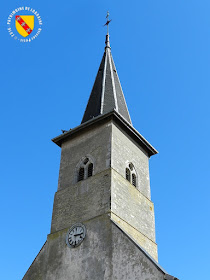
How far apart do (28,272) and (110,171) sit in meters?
6.30

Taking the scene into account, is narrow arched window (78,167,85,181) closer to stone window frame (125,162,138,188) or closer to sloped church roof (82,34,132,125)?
stone window frame (125,162,138,188)

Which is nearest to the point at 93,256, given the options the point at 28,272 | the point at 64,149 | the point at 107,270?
the point at 107,270

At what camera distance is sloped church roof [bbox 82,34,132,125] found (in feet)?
76.5

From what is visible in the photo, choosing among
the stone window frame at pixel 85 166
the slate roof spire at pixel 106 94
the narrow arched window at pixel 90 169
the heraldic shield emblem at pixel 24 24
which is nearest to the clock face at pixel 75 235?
the stone window frame at pixel 85 166

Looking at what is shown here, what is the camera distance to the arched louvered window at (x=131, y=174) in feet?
68.8

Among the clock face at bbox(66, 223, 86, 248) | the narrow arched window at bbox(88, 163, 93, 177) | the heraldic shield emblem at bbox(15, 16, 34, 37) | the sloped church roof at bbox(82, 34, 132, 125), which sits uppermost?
the heraldic shield emblem at bbox(15, 16, 34, 37)

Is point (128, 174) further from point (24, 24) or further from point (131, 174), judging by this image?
point (24, 24)

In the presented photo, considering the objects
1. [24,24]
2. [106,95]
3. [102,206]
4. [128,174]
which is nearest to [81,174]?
[128,174]

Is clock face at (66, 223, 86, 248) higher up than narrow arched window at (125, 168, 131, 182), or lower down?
lower down

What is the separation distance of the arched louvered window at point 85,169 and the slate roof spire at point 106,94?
2972mm

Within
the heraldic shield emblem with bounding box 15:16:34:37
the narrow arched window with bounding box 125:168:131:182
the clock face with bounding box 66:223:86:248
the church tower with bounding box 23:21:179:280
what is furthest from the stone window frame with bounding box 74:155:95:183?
the heraldic shield emblem with bounding box 15:16:34:37

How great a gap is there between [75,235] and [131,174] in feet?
15.6

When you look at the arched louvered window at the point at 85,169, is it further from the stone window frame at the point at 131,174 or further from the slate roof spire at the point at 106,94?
the slate roof spire at the point at 106,94

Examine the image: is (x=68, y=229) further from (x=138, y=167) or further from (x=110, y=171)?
(x=138, y=167)
